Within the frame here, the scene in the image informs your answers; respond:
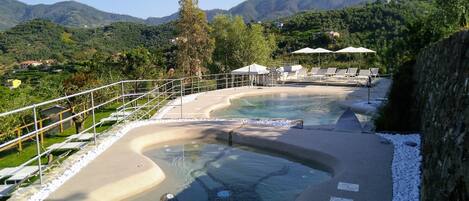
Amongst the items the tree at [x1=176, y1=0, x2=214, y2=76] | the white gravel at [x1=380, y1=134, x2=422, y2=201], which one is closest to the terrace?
the white gravel at [x1=380, y1=134, x2=422, y2=201]

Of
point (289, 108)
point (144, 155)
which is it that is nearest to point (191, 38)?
point (289, 108)

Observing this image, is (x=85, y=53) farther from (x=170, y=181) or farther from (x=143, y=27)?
(x=170, y=181)

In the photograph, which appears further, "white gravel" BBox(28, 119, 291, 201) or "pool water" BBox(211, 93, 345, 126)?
"pool water" BBox(211, 93, 345, 126)

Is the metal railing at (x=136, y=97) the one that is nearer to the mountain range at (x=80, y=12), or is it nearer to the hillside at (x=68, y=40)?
the hillside at (x=68, y=40)

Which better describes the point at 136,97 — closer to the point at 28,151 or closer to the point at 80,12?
the point at 28,151

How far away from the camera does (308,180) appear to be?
571 cm

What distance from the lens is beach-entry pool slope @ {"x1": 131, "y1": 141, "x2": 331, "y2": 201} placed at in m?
5.19

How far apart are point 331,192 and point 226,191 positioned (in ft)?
4.92

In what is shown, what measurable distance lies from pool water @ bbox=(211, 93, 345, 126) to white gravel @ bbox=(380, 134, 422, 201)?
3.67 meters

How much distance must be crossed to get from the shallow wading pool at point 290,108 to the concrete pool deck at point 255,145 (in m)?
2.90

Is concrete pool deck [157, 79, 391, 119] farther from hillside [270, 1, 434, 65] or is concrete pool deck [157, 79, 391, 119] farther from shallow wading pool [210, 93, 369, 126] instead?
hillside [270, 1, 434, 65]

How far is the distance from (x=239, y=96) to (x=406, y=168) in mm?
10902

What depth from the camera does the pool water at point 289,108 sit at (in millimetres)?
11531

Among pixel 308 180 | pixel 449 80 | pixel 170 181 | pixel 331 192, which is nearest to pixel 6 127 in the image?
pixel 170 181
